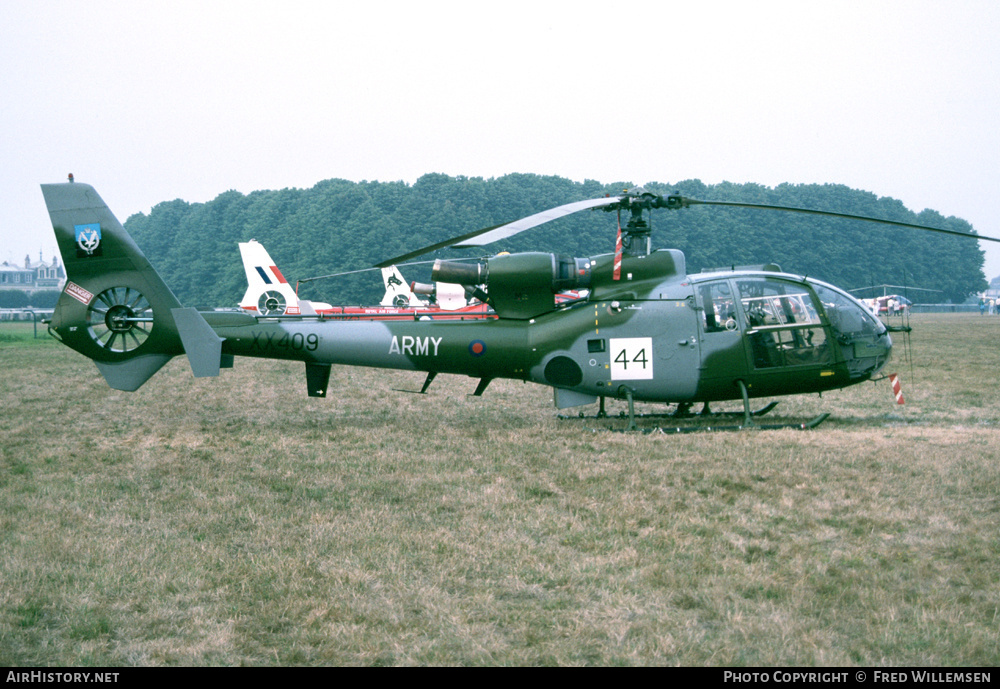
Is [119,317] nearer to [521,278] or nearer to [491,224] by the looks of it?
[521,278]

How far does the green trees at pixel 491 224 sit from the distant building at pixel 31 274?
70304 millimetres

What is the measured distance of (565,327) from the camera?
11.1m

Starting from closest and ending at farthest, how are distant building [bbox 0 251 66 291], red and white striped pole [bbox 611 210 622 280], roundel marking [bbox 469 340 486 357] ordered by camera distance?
red and white striped pole [bbox 611 210 622 280] → roundel marking [bbox 469 340 486 357] → distant building [bbox 0 251 66 291]

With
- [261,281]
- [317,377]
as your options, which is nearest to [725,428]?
[317,377]

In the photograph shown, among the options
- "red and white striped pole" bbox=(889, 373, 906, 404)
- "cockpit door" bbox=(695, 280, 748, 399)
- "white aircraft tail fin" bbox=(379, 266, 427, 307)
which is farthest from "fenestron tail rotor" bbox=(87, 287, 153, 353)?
"white aircraft tail fin" bbox=(379, 266, 427, 307)

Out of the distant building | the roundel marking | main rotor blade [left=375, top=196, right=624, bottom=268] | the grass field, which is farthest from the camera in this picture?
the distant building

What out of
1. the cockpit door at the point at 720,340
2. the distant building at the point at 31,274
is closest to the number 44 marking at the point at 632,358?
the cockpit door at the point at 720,340

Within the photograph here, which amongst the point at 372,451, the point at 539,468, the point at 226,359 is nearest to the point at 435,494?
the point at 539,468

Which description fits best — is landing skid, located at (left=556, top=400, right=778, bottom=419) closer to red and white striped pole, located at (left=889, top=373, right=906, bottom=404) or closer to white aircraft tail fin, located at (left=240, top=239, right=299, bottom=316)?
red and white striped pole, located at (left=889, top=373, right=906, bottom=404)

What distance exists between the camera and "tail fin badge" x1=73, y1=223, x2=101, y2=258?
36.2 feet

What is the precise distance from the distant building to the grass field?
146 m

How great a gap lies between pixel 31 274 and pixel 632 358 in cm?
15800

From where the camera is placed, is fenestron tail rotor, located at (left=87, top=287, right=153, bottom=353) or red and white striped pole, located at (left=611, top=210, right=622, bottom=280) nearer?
red and white striped pole, located at (left=611, top=210, right=622, bottom=280)

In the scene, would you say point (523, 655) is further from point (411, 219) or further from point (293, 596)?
point (411, 219)
